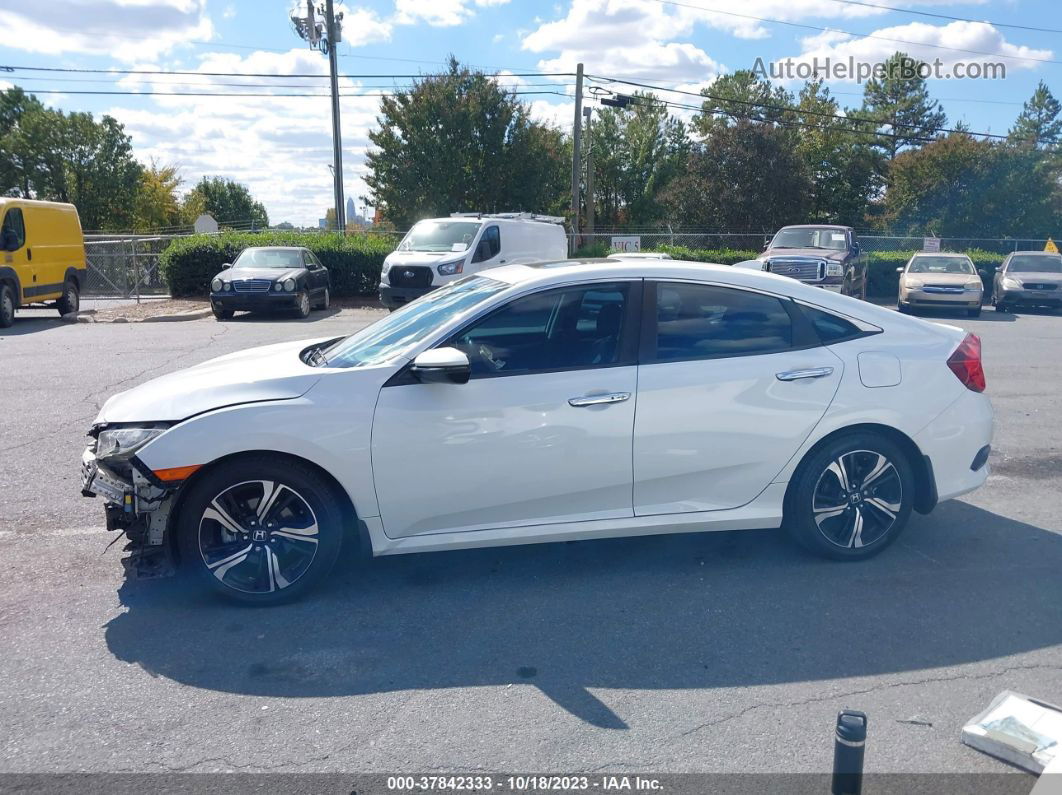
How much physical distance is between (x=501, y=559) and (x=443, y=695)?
1.49 metres

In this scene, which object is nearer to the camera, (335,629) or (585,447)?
(335,629)

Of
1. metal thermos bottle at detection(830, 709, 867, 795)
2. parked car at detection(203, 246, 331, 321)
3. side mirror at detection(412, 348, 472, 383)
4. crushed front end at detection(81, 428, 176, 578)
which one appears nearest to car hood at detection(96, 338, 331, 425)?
crushed front end at detection(81, 428, 176, 578)

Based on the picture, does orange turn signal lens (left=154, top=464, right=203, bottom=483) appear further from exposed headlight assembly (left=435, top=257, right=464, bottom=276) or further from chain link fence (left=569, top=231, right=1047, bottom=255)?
chain link fence (left=569, top=231, right=1047, bottom=255)

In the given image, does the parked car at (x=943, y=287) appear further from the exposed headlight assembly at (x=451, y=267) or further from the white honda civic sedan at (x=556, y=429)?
the white honda civic sedan at (x=556, y=429)

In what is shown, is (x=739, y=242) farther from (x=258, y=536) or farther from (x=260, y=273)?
(x=258, y=536)

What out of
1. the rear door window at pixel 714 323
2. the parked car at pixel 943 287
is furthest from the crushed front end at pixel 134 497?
the parked car at pixel 943 287

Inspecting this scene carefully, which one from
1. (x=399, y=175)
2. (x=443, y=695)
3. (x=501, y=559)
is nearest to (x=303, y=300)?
(x=501, y=559)

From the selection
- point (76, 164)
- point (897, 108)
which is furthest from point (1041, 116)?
point (76, 164)

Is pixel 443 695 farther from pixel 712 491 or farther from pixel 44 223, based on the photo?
pixel 44 223

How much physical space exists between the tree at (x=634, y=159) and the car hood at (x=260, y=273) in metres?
44.6

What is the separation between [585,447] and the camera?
178 inches

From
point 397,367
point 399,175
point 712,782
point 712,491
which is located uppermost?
point 399,175

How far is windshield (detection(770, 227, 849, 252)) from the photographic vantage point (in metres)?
21.4

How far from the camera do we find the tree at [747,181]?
41.1 meters
